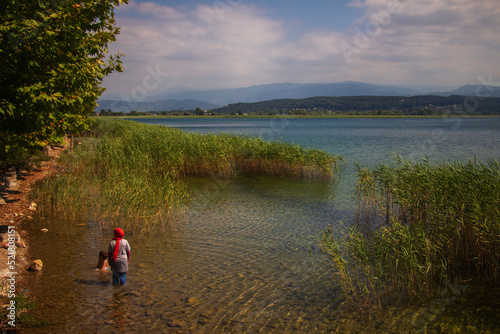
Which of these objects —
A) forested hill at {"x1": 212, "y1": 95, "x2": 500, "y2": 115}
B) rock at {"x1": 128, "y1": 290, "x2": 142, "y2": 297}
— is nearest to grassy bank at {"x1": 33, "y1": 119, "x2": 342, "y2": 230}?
rock at {"x1": 128, "y1": 290, "x2": 142, "y2": 297}

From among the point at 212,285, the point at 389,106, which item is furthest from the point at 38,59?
the point at 389,106

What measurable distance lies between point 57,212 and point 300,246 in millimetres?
8908

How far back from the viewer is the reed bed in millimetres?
7676

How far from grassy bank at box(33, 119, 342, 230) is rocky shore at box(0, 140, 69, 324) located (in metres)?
0.70

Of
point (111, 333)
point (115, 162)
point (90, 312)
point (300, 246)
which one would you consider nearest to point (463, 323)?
point (300, 246)

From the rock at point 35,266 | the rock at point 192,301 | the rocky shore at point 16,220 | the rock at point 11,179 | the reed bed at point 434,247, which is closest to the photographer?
the rock at point 192,301

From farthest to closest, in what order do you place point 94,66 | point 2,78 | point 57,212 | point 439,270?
point 57,212, point 94,66, point 2,78, point 439,270

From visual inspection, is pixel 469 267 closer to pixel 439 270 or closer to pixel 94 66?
pixel 439 270

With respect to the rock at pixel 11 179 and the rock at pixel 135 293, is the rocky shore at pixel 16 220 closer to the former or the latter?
the rock at pixel 11 179

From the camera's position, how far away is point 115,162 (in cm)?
1817

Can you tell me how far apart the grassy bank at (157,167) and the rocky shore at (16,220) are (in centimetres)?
70

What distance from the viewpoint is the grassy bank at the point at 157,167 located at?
12.8 m

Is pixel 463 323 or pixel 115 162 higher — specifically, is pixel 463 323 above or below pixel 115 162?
below

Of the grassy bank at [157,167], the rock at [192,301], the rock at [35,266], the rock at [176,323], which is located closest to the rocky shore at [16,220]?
the rock at [35,266]
